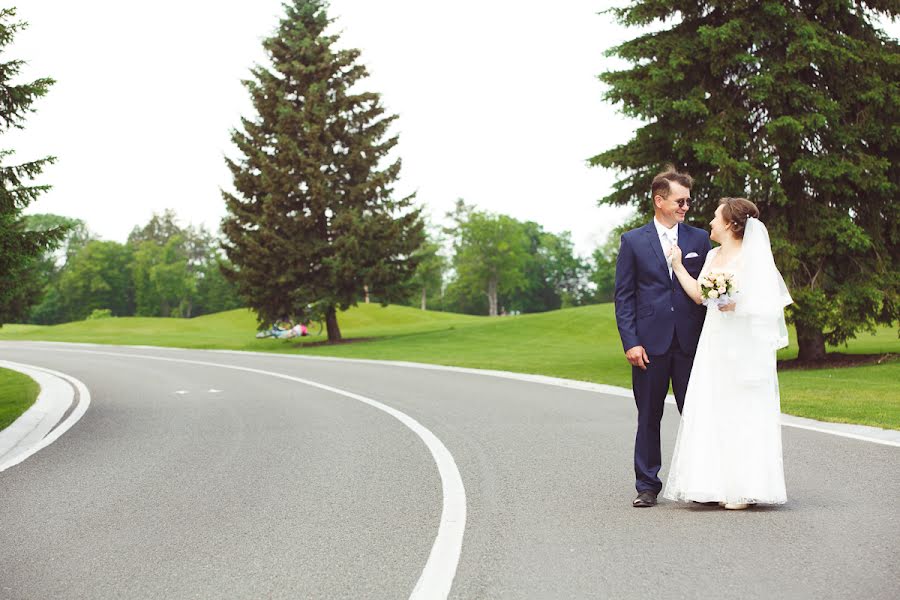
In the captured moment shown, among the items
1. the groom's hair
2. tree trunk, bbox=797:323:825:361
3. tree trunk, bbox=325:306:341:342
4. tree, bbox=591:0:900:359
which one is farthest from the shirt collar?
tree trunk, bbox=325:306:341:342

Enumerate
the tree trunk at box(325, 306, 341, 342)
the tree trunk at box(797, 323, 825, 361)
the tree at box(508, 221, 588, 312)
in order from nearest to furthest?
the tree trunk at box(797, 323, 825, 361), the tree trunk at box(325, 306, 341, 342), the tree at box(508, 221, 588, 312)

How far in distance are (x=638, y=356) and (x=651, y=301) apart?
413 millimetres

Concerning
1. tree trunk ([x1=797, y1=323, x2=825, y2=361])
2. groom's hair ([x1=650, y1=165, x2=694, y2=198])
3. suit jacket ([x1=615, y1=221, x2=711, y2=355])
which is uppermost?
groom's hair ([x1=650, y1=165, x2=694, y2=198])

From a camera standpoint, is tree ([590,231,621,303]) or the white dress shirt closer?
the white dress shirt

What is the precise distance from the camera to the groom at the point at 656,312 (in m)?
5.98

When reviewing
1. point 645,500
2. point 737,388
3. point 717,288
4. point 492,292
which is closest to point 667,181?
point 717,288

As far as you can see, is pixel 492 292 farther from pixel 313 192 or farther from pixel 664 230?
pixel 664 230

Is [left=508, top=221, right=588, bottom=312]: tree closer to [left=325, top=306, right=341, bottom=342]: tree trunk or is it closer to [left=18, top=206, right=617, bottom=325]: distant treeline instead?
[left=18, top=206, right=617, bottom=325]: distant treeline

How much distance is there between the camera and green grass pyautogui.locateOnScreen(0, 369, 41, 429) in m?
13.1

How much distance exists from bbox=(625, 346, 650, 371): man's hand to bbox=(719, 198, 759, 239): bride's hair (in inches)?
42.2

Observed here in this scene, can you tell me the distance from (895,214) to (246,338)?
39274mm

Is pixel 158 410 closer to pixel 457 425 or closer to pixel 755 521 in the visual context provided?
pixel 457 425

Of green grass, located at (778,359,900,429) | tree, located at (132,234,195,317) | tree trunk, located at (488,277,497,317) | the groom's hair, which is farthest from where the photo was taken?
tree, located at (132,234,195,317)

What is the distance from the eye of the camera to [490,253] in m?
94.1
